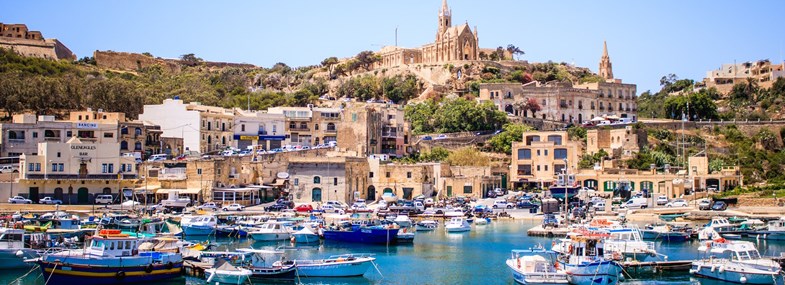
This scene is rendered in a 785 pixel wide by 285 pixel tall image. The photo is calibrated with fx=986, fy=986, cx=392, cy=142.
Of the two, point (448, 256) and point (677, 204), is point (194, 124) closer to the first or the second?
point (677, 204)

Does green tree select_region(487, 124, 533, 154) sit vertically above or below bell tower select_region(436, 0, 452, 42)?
below

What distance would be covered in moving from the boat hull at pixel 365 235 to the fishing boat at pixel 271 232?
2056mm

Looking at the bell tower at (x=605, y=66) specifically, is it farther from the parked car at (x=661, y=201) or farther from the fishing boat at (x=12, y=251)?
the fishing boat at (x=12, y=251)

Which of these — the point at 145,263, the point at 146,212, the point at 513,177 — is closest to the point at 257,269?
the point at 145,263

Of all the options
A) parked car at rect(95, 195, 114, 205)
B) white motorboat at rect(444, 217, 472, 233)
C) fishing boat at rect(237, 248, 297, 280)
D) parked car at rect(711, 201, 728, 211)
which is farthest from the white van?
parked car at rect(95, 195, 114, 205)

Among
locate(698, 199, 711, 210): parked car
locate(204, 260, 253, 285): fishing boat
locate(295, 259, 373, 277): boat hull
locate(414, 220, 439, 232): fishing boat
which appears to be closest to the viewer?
locate(204, 260, 253, 285): fishing boat

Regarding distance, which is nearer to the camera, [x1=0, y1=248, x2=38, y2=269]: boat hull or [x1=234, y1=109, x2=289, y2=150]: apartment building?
[x1=0, y1=248, x2=38, y2=269]: boat hull

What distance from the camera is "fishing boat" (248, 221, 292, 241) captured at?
48781mm

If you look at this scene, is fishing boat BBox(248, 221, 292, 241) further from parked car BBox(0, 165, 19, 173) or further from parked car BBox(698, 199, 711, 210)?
parked car BBox(698, 199, 711, 210)

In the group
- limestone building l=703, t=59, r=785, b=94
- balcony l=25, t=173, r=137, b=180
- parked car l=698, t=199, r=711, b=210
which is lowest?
parked car l=698, t=199, r=711, b=210

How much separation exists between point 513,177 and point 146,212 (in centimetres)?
2946

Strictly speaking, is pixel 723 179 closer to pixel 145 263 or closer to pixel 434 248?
pixel 434 248

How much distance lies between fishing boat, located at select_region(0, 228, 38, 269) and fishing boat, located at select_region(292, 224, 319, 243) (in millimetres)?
13635

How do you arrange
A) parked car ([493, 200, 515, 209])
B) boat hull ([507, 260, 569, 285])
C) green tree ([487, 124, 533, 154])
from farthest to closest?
green tree ([487, 124, 533, 154]) < parked car ([493, 200, 515, 209]) < boat hull ([507, 260, 569, 285])
